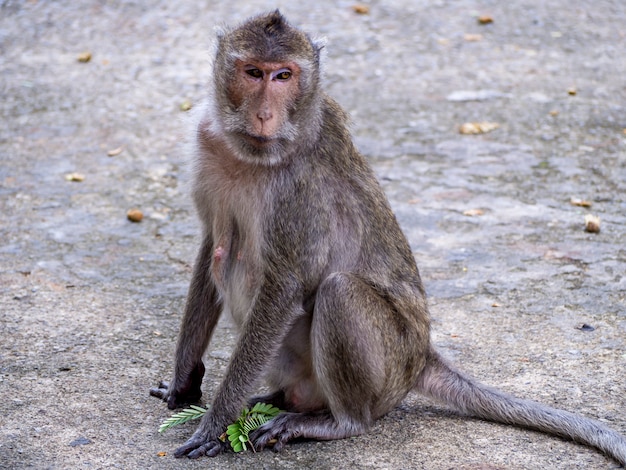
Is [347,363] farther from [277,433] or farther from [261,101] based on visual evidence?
[261,101]

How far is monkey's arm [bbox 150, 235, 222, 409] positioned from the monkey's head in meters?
0.62

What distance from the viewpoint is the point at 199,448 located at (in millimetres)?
3582

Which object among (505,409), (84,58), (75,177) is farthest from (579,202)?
(84,58)

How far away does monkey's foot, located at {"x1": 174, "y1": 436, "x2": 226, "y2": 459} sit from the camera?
3.56 meters

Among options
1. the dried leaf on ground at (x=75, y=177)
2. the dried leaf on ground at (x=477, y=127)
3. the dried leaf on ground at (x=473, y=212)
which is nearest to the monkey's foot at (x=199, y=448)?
the dried leaf on ground at (x=473, y=212)

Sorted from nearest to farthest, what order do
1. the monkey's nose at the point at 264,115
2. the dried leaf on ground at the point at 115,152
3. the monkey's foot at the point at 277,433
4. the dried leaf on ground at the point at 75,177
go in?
the monkey's nose at the point at 264,115 → the monkey's foot at the point at 277,433 → the dried leaf on ground at the point at 75,177 → the dried leaf on ground at the point at 115,152

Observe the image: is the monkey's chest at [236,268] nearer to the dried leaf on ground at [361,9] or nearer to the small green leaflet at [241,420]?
the small green leaflet at [241,420]

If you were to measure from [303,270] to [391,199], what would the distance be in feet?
8.54

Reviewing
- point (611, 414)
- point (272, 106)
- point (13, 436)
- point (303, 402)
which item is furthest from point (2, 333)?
point (611, 414)

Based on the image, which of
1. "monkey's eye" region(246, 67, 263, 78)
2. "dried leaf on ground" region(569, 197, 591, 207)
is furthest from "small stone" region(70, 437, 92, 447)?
"dried leaf on ground" region(569, 197, 591, 207)

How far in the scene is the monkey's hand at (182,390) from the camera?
13.1ft

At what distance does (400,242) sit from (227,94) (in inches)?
38.3

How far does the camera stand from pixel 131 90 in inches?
314

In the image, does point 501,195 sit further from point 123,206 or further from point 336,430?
point 336,430
